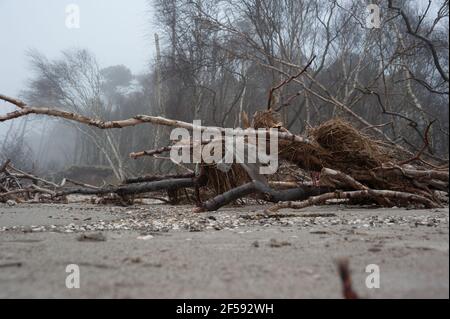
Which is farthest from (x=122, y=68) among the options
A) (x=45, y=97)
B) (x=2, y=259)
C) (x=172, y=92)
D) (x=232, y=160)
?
(x=2, y=259)

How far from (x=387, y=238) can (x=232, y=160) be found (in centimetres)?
225

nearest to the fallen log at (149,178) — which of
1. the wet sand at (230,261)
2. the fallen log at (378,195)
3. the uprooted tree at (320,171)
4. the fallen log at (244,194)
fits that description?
the uprooted tree at (320,171)

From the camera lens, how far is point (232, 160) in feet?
12.4

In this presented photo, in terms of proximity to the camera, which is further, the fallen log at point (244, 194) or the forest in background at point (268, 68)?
the forest in background at point (268, 68)

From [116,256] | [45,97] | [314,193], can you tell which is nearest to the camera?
[116,256]

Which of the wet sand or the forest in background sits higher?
the forest in background

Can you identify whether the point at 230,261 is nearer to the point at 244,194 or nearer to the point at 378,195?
the point at 244,194

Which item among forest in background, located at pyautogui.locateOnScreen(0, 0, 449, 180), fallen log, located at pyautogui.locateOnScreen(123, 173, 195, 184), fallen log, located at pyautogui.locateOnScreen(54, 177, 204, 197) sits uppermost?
forest in background, located at pyautogui.locateOnScreen(0, 0, 449, 180)

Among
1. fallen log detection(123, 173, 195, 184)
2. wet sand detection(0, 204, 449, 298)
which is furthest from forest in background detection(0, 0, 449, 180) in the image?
wet sand detection(0, 204, 449, 298)

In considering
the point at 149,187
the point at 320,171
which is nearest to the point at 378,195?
the point at 320,171

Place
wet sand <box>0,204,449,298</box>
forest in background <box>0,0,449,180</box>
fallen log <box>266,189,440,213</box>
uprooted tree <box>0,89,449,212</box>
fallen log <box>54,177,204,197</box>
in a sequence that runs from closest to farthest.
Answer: wet sand <box>0,204,449,298</box> < fallen log <box>266,189,440,213</box> < uprooted tree <box>0,89,449,212</box> < fallen log <box>54,177,204,197</box> < forest in background <box>0,0,449,180</box>

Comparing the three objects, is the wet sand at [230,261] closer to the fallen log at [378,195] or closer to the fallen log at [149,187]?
the fallen log at [378,195]

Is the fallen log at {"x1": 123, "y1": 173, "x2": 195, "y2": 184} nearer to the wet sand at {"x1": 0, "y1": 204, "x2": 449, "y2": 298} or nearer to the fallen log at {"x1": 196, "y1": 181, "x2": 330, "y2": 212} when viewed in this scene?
the fallen log at {"x1": 196, "y1": 181, "x2": 330, "y2": 212}
